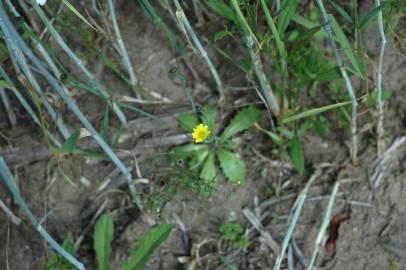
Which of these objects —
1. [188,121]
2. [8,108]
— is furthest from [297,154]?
[8,108]

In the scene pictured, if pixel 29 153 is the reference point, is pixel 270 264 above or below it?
below

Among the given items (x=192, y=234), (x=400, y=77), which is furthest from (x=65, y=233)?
(x=400, y=77)

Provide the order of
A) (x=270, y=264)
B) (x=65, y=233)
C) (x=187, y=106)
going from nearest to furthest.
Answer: (x=270, y=264)
(x=65, y=233)
(x=187, y=106)

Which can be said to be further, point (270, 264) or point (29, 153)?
point (29, 153)

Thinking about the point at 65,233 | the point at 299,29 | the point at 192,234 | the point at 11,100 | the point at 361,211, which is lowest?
the point at 361,211

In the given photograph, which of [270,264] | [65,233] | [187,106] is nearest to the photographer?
[270,264]

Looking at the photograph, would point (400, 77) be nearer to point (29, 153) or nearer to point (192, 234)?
point (192, 234)
